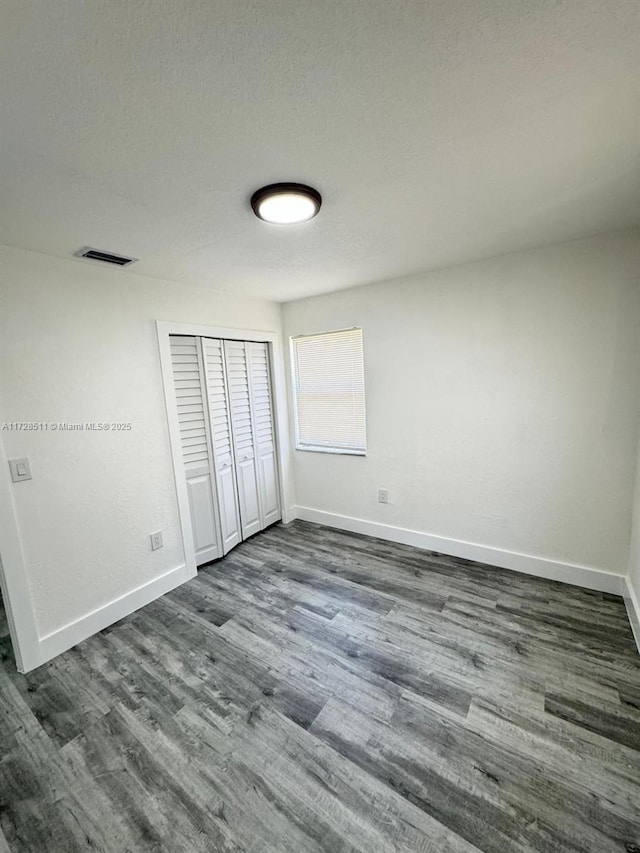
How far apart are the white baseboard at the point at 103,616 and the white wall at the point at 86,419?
0.04 meters

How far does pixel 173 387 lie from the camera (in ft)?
8.45

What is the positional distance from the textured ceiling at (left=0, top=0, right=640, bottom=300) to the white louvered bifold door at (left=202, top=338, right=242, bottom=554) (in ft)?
3.76

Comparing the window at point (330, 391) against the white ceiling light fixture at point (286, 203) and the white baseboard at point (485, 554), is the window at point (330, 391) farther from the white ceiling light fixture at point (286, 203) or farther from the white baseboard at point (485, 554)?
the white ceiling light fixture at point (286, 203)

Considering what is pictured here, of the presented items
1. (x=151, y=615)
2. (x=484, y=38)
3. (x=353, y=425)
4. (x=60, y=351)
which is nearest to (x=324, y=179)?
(x=484, y=38)

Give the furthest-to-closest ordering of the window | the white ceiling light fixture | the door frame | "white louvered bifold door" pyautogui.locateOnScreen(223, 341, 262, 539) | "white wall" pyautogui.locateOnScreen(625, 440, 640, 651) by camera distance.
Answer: the window < "white louvered bifold door" pyautogui.locateOnScreen(223, 341, 262, 539) < the door frame < "white wall" pyautogui.locateOnScreen(625, 440, 640, 651) < the white ceiling light fixture

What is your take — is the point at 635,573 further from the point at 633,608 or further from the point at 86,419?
the point at 86,419

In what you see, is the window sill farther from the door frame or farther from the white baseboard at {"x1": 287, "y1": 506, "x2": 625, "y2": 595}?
the white baseboard at {"x1": 287, "y1": 506, "x2": 625, "y2": 595}

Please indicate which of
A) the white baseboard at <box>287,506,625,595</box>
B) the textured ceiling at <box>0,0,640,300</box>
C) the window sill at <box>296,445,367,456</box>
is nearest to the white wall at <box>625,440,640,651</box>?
the white baseboard at <box>287,506,625,595</box>

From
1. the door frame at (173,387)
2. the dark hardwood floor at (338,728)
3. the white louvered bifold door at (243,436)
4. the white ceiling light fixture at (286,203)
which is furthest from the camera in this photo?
the white louvered bifold door at (243,436)

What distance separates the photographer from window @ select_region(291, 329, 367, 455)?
126 inches

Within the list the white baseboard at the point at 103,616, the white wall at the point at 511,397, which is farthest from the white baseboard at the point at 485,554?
the white baseboard at the point at 103,616

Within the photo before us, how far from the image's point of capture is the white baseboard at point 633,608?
1.87 meters

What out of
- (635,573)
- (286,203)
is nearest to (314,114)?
(286,203)

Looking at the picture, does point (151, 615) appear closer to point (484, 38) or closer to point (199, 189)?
point (199, 189)
